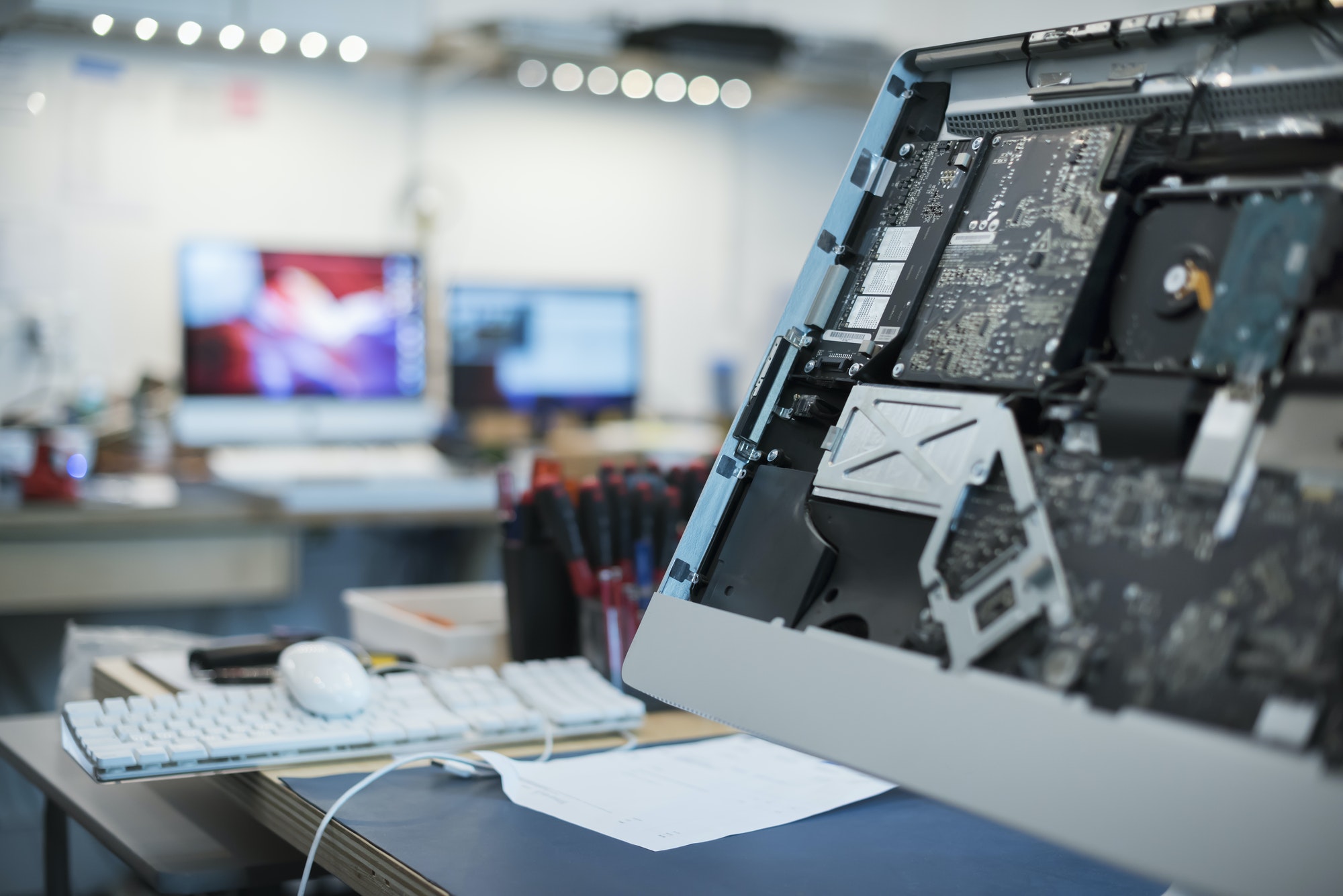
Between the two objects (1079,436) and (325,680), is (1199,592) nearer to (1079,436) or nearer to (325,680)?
(1079,436)

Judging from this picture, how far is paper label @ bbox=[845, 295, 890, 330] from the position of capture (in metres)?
0.72

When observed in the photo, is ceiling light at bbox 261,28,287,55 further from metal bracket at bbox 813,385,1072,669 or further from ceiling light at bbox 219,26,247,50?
metal bracket at bbox 813,385,1072,669

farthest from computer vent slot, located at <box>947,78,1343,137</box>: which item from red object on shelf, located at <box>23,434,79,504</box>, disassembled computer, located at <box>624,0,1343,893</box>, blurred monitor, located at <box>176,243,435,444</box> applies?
blurred monitor, located at <box>176,243,435,444</box>

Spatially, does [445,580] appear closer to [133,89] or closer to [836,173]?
[133,89]

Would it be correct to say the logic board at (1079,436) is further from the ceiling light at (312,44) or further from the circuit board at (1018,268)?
the ceiling light at (312,44)

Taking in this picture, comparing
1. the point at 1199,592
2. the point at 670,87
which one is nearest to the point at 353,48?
the point at 670,87

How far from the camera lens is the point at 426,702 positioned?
38.9 inches

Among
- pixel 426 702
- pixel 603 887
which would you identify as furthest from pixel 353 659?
pixel 603 887

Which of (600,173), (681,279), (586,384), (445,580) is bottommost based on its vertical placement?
(445,580)

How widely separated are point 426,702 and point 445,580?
212cm

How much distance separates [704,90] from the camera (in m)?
3.69

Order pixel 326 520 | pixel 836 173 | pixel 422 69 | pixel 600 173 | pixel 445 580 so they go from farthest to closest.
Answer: pixel 836 173 < pixel 600 173 < pixel 422 69 < pixel 445 580 < pixel 326 520

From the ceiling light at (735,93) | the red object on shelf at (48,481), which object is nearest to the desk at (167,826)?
the red object on shelf at (48,481)

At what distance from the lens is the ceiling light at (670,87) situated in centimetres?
359
